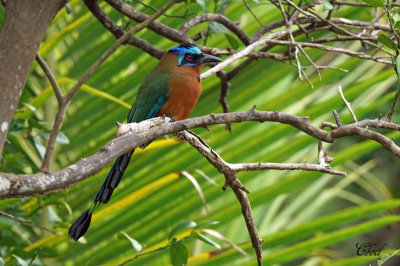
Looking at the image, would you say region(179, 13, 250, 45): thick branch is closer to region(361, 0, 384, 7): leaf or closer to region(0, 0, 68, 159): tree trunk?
region(361, 0, 384, 7): leaf

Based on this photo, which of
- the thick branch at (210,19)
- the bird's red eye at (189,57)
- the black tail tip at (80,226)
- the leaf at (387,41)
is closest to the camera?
the leaf at (387,41)

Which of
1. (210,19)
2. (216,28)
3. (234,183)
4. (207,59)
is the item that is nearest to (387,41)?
(234,183)

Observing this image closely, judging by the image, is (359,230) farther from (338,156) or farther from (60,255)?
(60,255)

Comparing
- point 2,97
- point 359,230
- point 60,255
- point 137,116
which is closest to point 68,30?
point 137,116

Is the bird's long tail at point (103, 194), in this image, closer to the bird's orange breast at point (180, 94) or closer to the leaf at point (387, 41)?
the bird's orange breast at point (180, 94)

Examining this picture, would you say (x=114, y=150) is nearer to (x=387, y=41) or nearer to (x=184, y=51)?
(x=387, y=41)

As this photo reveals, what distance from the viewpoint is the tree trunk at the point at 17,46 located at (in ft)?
4.83

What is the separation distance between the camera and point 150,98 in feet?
8.98

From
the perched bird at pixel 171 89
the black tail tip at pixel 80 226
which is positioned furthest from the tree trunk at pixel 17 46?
the perched bird at pixel 171 89

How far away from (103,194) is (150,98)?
0.62 metres

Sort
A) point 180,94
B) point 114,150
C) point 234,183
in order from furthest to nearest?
point 180,94, point 234,183, point 114,150

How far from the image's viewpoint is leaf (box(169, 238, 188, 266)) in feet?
6.35

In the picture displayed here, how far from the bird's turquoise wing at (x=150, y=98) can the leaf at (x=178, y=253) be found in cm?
88

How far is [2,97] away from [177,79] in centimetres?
138
